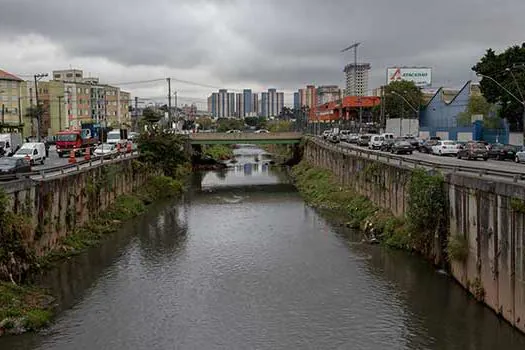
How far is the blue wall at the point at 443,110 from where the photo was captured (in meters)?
96.2

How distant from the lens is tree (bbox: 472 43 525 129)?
66613 millimetres

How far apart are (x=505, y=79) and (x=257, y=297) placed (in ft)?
175

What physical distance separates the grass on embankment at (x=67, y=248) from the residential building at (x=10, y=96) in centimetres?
7805

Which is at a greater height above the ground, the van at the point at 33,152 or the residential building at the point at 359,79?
the residential building at the point at 359,79

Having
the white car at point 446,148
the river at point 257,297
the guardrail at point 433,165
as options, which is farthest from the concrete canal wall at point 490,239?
the white car at point 446,148

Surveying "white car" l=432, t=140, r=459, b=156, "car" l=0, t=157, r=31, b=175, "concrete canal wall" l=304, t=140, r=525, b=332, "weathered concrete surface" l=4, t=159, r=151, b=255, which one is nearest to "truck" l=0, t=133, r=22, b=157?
"weathered concrete surface" l=4, t=159, r=151, b=255

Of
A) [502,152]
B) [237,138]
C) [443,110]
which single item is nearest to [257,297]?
[502,152]

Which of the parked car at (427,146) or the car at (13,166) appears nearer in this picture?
the car at (13,166)

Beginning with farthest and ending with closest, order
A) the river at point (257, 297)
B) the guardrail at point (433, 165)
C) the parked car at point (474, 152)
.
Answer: the parked car at point (474, 152) → the guardrail at point (433, 165) → the river at point (257, 297)

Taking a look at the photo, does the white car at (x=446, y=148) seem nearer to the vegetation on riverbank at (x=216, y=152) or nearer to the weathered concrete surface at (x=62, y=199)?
the weathered concrete surface at (x=62, y=199)

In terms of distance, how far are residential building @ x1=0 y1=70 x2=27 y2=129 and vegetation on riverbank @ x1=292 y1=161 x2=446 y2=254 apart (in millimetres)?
91741

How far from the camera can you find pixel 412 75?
144000 millimetres

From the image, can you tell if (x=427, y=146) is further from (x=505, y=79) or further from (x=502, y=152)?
(x=502, y=152)

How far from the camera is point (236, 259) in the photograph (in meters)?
33.8
